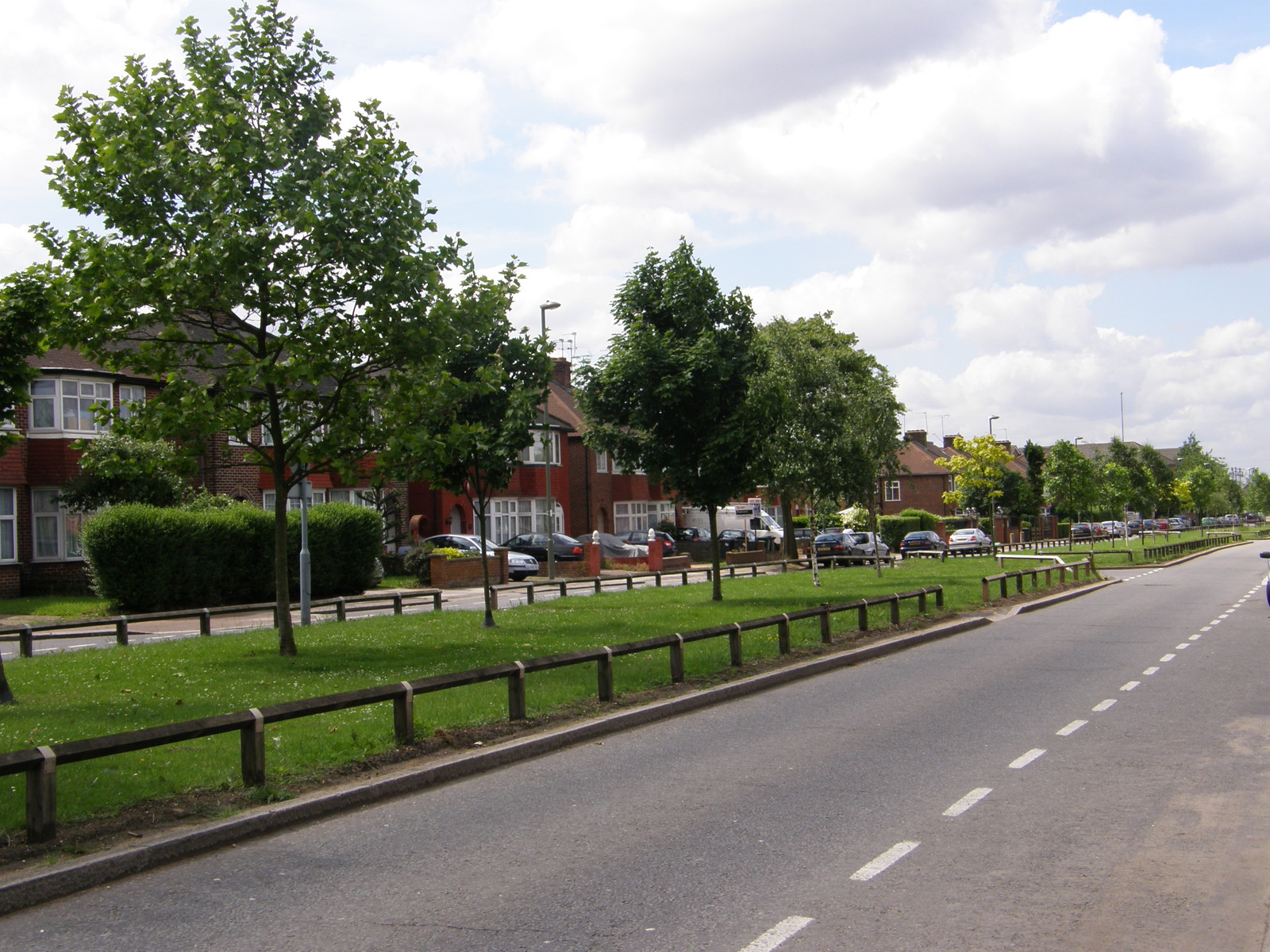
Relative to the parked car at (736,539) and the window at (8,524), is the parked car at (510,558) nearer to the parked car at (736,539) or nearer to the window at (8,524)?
the window at (8,524)

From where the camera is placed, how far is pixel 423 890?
5.92 meters

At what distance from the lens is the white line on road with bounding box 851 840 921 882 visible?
236 inches

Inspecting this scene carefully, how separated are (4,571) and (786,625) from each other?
24960mm

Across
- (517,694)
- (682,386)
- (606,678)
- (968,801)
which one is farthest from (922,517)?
(968,801)

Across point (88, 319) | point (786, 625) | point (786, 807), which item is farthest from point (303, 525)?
point (786, 807)

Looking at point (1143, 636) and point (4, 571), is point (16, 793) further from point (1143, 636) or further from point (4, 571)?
point (4, 571)

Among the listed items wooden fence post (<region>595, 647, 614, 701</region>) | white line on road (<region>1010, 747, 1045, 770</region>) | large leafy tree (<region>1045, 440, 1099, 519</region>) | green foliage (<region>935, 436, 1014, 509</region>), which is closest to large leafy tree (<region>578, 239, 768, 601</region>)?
wooden fence post (<region>595, 647, 614, 701</region>)

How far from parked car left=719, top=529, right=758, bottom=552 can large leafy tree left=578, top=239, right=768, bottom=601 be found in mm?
27698

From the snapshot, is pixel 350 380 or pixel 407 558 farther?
pixel 407 558

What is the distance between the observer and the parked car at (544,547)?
43.2m

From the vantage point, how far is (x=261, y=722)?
25.8ft

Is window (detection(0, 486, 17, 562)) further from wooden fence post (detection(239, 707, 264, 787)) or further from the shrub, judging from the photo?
the shrub

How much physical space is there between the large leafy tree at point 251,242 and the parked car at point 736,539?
3699 cm

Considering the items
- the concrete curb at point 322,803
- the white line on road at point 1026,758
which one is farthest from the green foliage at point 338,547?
the white line on road at point 1026,758
